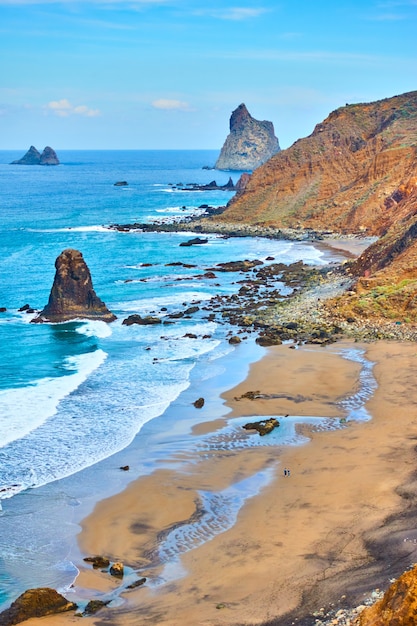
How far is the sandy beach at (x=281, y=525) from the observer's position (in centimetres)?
1723

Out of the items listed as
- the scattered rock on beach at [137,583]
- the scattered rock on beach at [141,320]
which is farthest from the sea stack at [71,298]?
the scattered rock on beach at [137,583]

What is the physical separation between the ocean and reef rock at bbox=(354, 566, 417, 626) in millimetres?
9474

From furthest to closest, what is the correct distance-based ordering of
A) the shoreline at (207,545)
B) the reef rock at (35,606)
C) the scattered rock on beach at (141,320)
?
1. the scattered rock on beach at (141,320)
2. the reef rock at (35,606)
3. the shoreline at (207,545)

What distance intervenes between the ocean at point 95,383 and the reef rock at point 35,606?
96 centimetres

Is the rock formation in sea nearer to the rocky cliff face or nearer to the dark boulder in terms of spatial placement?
the rocky cliff face

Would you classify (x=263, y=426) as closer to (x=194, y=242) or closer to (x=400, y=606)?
(x=400, y=606)

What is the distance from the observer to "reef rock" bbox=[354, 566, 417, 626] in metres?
11.5

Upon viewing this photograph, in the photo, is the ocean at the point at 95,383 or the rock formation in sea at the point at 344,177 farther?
the rock formation in sea at the point at 344,177

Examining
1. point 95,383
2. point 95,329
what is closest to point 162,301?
point 95,329

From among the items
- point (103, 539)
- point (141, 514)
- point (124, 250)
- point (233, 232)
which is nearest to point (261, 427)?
point (141, 514)

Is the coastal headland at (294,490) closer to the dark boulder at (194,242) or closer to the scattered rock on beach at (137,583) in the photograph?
the scattered rock on beach at (137,583)

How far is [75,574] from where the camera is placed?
20.0m

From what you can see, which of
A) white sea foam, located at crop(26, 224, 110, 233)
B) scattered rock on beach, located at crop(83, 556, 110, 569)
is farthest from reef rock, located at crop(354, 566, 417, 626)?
white sea foam, located at crop(26, 224, 110, 233)

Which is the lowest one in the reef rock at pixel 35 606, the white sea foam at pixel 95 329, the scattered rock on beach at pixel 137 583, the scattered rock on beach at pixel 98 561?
the scattered rock on beach at pixel 98 561
